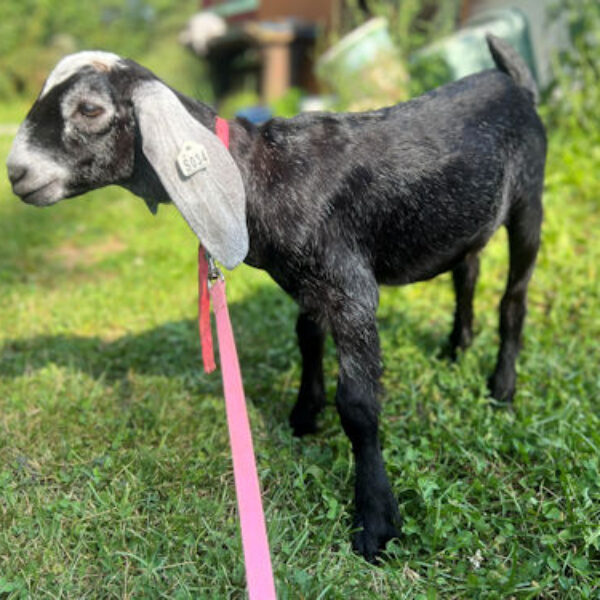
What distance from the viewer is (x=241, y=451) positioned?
72.5 inches

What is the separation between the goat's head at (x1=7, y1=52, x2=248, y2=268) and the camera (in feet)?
6.46

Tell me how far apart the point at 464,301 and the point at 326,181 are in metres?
1.47

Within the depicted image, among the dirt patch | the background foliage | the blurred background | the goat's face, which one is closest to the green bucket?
the blurred background

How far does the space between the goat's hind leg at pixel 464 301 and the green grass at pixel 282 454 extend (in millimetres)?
127

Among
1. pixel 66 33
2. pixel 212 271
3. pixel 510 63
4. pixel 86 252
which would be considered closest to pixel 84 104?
pixel 212 271

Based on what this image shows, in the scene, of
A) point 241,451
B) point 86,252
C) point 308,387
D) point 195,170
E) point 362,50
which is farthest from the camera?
point 362,50

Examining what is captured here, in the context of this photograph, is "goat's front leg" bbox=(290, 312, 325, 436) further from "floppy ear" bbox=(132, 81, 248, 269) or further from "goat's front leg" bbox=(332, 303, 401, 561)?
"floppy ear" bbox=(132, 81, 248, 269)

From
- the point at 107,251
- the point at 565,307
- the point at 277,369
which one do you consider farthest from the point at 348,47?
the point at 277,369

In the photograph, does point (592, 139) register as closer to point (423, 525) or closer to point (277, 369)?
point (277, 369)

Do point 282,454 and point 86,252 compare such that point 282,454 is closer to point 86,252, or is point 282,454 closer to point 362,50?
point 86,252

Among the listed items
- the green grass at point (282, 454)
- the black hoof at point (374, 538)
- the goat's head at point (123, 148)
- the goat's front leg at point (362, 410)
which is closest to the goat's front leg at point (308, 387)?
the green grass at point (282, 454)

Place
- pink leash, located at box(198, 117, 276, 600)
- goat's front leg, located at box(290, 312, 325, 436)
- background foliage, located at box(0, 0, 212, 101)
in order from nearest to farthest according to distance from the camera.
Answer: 1. pink leash, located at box(198, 117, 276, 600)
2. goat's front leg, located at box(290, 312, 325, 436)
3. background foliage, located at box(0, 0, 212, 101)

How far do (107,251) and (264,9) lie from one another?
9.29 meters

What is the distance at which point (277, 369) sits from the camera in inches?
137
